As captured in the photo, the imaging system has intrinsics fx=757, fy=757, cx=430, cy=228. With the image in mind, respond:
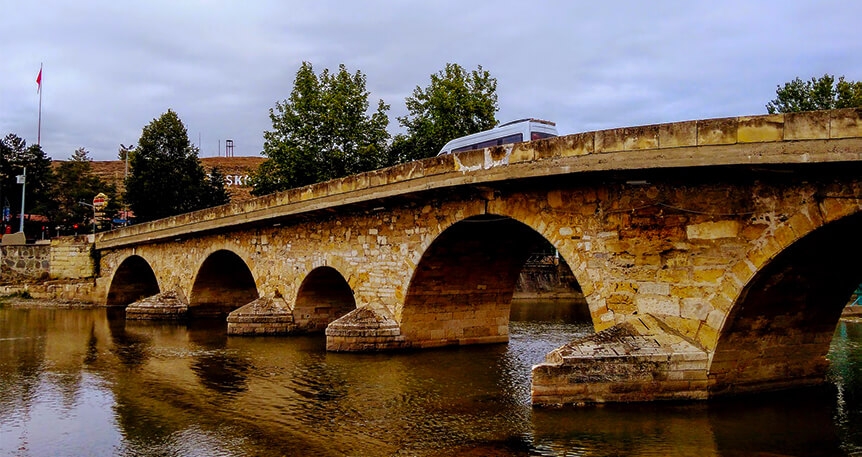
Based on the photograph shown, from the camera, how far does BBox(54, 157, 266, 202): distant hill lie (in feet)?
194

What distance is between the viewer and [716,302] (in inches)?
320

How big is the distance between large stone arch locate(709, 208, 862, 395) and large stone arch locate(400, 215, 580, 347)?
4491 mm

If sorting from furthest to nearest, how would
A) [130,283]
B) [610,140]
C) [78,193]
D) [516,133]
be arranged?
[78,193] → [130,283] → [516,133] → [610,140]

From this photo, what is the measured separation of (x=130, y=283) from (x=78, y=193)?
19464 millimetres

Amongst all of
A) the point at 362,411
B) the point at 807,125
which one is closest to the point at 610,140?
the point at 807,125

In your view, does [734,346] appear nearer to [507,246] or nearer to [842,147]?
[842,147]

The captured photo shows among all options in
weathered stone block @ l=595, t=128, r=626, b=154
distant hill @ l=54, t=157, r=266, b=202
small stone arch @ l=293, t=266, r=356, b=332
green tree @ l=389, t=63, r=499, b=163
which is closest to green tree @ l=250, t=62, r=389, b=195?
green tree @ l=389, t=63, r=499, b=163

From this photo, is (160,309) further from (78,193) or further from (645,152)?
(78,193)

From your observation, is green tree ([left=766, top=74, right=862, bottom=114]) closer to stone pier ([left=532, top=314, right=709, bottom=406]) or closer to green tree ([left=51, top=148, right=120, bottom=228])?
stone pier ([left=532, top=314, right=709, bottom=406])

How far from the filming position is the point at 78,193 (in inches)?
1763

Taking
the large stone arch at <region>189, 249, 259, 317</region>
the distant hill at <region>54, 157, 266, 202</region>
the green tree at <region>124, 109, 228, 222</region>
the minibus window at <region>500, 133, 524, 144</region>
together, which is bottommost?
the large stone arch at <region>189, 249, 259, 317</region>

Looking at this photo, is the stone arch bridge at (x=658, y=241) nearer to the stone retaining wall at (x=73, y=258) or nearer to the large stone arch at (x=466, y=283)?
the large stone arch at (x=466, y=283)

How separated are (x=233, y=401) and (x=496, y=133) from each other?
8.59 m

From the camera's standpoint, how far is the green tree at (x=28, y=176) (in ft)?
134
